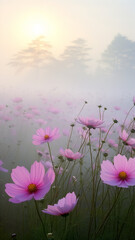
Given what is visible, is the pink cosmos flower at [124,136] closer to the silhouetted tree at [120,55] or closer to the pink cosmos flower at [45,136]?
the pink cosmos flower at [45,136]

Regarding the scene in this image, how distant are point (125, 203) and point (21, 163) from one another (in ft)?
2.72

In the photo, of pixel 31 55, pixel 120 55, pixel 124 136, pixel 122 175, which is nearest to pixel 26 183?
pixel 122 175

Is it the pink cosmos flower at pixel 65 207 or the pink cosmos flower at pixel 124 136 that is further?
the pink cosmos flower at pixel 124 136

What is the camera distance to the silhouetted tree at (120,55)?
43.1 ft

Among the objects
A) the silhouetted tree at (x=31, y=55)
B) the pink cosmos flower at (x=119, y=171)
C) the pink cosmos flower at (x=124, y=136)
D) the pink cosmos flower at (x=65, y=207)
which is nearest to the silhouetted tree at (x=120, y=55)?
the silhouetted tree at (x=31, y=55)

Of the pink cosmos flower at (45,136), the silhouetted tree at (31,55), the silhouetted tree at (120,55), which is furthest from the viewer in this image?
the silhouetted tree at (120,55)

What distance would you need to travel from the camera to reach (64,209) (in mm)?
378

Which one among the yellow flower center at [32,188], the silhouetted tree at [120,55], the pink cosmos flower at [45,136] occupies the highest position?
the yellow flower center at [32,188]

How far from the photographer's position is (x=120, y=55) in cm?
1383

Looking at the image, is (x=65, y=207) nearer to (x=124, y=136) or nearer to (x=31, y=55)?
(x=124, y=136)

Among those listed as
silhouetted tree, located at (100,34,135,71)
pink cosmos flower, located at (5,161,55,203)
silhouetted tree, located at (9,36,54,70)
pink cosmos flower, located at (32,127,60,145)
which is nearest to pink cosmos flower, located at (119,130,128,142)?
pink cosmos flower, located at (32,127,60,145)

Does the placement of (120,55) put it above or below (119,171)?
below

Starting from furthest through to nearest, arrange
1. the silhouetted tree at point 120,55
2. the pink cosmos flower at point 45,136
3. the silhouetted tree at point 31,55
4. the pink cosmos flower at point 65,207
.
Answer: the silhouetted tree at point 120,55 < the silhouetted tree at point 31,55 < the pink cosmos flower at point 45,136 < the pink cosmos flower at point 65,207

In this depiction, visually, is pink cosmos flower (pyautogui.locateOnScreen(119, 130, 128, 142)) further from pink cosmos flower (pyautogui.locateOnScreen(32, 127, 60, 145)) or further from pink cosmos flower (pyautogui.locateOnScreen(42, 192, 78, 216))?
pink cosmos flower (pyautogui.locateOnScreen(42, 192, 78, 216))
